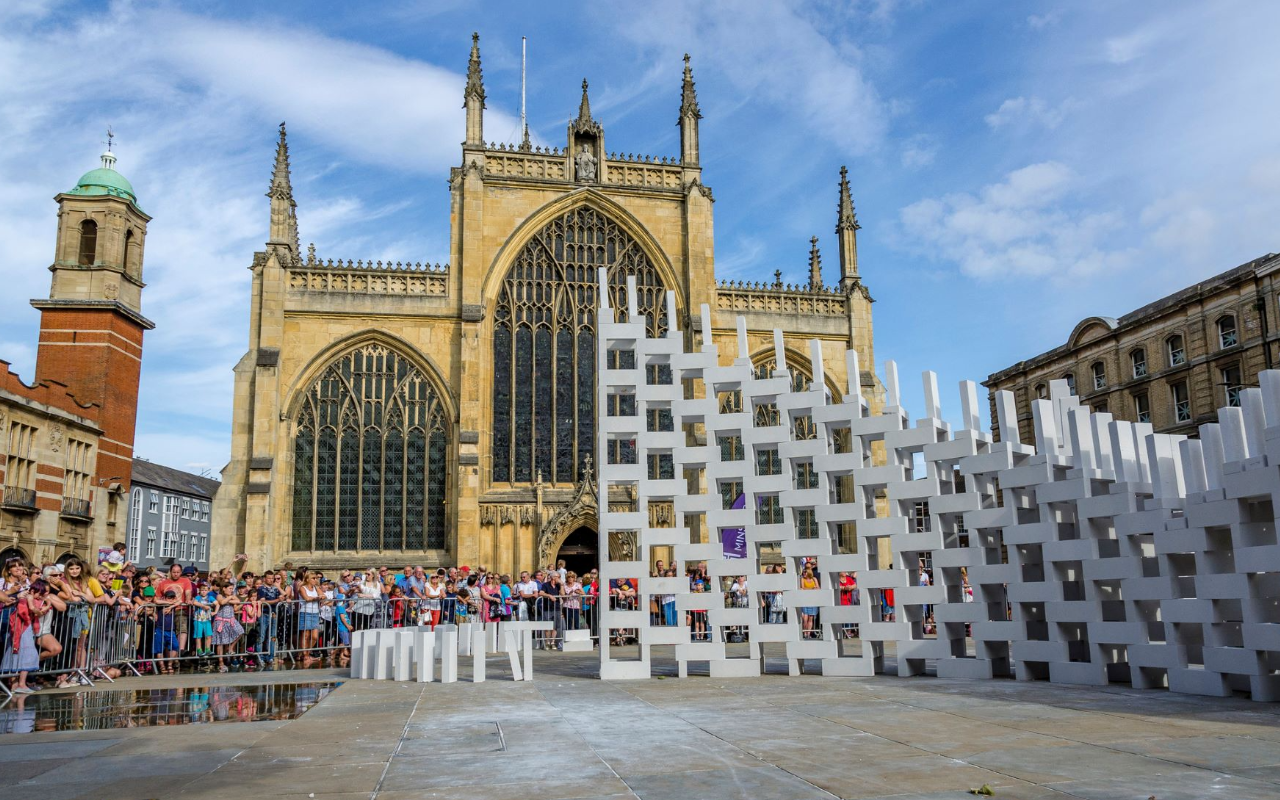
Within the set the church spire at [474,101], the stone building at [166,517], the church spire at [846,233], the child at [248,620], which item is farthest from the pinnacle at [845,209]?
the stone building at [166,517]

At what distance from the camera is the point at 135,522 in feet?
178

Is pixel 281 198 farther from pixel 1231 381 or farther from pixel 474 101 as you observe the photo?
pixel 1231 381

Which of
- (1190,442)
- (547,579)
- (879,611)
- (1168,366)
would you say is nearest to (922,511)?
(1168,366)

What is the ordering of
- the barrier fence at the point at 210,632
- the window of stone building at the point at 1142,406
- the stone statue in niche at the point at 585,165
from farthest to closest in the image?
the window of stone building at the point at 1142,406
the stone statue in niche at the point at 585,165
the barrier fence at the point at 210,632

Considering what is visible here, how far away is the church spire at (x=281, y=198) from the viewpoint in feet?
95.9

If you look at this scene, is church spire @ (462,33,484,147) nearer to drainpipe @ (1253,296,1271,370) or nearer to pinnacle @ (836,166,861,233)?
pinnacle @ (836,166,861,233)

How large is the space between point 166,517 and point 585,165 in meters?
41.1

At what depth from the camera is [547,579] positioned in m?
21.0

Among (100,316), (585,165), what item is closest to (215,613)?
(585,165)

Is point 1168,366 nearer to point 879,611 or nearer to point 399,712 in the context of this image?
point 879,611

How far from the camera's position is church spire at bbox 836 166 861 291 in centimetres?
3322

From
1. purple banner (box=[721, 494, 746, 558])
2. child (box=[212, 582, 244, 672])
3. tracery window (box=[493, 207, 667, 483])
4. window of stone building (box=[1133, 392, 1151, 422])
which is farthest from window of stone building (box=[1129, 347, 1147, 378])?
child (box=[212, 582, 244, 672])

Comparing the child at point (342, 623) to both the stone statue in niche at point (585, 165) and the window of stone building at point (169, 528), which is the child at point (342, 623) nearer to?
the stone statue in niche at point (585, 165)

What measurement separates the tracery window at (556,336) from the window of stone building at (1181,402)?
1955cm
